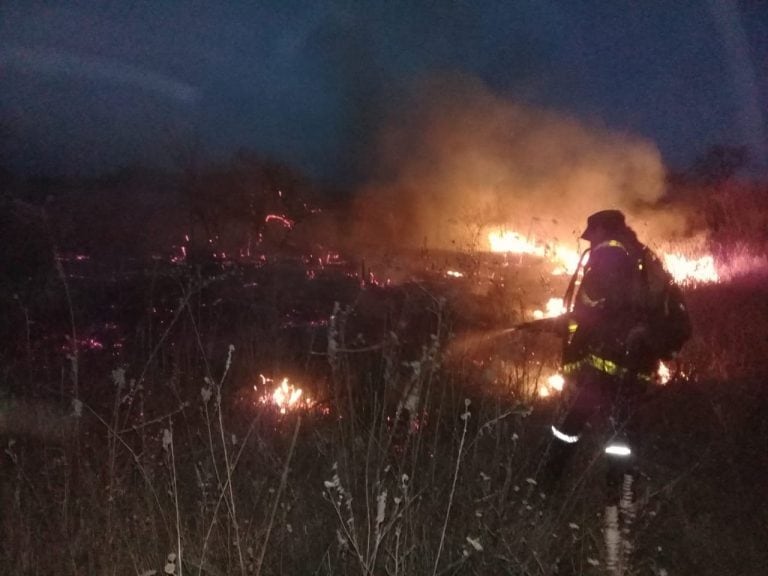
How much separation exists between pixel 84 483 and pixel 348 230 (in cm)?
1077

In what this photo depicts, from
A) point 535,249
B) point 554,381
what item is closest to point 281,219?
point 535,249

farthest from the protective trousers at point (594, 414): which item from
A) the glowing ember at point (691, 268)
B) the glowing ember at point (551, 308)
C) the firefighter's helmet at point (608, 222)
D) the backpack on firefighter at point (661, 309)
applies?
the glowing ember at point (691, 268)

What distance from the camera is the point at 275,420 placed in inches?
164

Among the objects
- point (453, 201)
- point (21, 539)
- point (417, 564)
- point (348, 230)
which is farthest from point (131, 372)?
point (453, 201)

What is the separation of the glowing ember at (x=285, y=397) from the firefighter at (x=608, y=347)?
153 cm

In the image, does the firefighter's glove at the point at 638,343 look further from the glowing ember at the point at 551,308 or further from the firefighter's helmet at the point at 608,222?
the glowing ember at the point at 551,308

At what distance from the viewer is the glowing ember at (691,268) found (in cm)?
817

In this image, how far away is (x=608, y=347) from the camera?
12.3ft

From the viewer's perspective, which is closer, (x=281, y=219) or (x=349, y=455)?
(x=349, y=455)

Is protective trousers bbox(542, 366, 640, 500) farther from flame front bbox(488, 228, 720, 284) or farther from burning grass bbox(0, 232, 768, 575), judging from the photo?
flame front bbox(488, 228, 720, 284)

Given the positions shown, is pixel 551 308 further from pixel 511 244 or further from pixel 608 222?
pixel 608 222

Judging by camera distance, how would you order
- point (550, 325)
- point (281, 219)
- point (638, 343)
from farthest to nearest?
point (281, 219) → point (550, 325) → point (638, 343)

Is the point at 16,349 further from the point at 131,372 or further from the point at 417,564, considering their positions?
the point at 417,564

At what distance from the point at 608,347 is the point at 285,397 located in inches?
76.4
